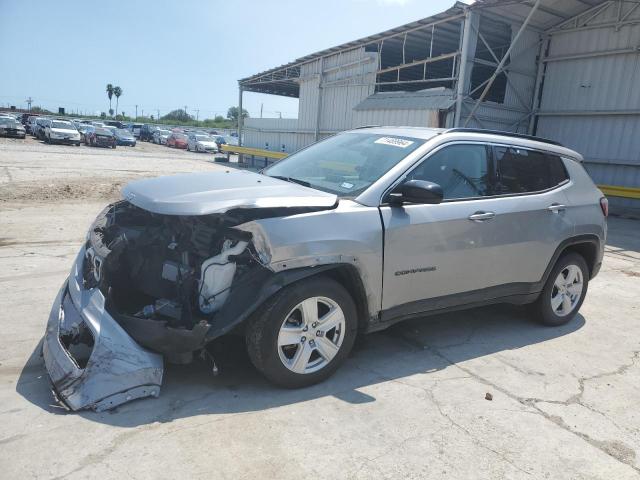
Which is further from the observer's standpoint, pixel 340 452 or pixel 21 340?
pixel 21 340

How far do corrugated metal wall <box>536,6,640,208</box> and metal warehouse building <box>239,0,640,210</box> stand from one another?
0.03 meters

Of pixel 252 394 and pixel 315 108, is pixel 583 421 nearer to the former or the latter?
pixel 252 394

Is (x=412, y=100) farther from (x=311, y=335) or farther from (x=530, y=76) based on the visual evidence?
(x=311, y=335)

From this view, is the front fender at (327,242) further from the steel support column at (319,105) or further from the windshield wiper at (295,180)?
the steel support column at (319,105)

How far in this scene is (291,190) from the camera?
357cm

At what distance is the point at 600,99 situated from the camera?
1653cm

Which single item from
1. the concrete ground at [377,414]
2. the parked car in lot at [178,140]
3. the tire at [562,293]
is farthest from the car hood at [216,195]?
the parked car in lot at [178,140]

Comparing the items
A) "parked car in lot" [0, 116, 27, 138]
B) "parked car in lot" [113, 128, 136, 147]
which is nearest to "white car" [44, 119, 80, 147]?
"parked car in lot" [0, 116, 27, 138]

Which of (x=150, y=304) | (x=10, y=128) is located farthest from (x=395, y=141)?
(x=10, y=128)

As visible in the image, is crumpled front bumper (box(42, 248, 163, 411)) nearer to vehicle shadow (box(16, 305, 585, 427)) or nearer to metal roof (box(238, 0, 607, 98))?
vehicle shadow (box(16, 305, 585, 427))

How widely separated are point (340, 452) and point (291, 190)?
175 centimetres

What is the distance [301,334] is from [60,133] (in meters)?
35.3

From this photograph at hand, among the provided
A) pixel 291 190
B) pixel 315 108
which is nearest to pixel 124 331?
pixel 291 190

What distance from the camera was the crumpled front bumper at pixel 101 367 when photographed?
9.78 ft
